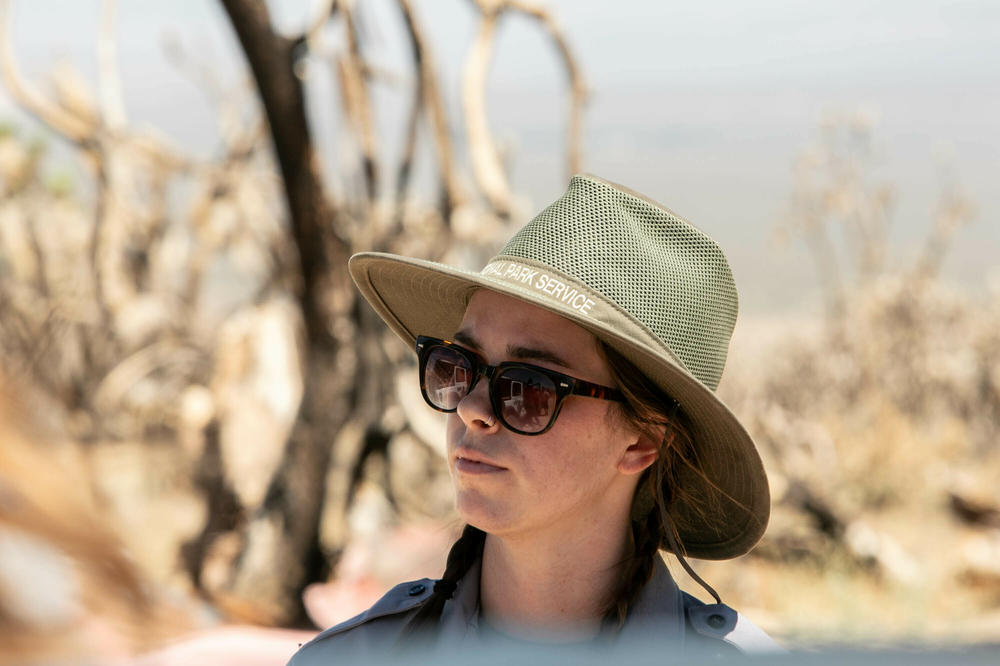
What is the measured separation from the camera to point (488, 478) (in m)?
1.52

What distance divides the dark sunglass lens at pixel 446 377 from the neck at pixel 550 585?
0.68ft

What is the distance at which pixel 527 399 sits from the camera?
1498 mm

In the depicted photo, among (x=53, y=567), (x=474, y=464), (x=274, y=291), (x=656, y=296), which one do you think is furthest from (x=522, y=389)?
(x=274, y=291)

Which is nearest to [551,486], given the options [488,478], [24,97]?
[488,478]

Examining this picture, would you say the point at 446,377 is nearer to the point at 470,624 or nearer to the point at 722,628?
the point at 470,624

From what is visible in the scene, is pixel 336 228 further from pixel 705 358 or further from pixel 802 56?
pixel 802 56

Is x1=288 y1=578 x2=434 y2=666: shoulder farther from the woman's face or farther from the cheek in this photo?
the cheek

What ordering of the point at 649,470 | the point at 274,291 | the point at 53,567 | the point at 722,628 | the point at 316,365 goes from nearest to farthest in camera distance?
the point at 53,567
the point at 722,628
the point at 649,470
the point at 316,365
the point at 274,291

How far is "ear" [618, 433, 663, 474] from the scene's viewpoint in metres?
1.62

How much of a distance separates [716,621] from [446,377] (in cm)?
49

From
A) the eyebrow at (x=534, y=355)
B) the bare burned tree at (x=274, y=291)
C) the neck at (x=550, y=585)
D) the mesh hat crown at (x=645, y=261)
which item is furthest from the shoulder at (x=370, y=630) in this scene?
the bare burned tree at (x=274, y=291)

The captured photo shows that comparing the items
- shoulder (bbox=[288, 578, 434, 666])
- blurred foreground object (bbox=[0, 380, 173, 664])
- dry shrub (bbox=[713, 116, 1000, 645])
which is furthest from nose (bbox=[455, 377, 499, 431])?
dry shrub (bbox=[713, 116, 1000, 645])

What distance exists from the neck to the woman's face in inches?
1.1

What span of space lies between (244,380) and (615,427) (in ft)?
14.3
